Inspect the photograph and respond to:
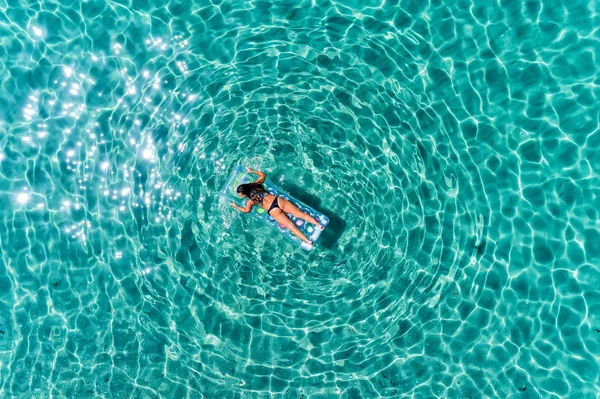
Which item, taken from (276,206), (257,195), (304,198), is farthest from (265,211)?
(304,198)

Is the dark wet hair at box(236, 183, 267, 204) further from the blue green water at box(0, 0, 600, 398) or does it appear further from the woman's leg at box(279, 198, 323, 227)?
the blue green water at box(0, 0, 600, 398)

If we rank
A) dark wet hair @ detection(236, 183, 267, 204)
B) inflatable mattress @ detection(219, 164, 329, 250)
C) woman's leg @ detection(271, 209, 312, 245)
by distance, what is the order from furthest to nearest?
inflatable mattress @ detection(219, 164, 329, 250) → woman's leg @ detection(271, 209, 312, 245) → dark wet hair @ detection(236, 183, 267, 204)

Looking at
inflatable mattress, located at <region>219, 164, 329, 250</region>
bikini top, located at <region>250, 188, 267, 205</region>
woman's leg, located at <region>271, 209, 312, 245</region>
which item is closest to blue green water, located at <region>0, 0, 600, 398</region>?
inflatable mattress, located at <region>219, 164, 329, 250</region>

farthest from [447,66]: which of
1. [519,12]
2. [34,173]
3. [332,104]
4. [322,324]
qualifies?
[34,173]

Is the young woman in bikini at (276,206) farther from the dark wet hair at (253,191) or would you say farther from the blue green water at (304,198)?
the blue green water at (304,198)

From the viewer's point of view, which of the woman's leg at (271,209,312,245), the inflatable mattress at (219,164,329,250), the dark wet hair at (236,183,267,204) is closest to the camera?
the dark wet hair at (236,183,267,204)

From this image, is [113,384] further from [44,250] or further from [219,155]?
[219,155]

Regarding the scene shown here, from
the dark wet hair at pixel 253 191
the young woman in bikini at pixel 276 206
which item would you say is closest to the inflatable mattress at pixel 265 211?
the young woman in bikini at pixel 276 206
